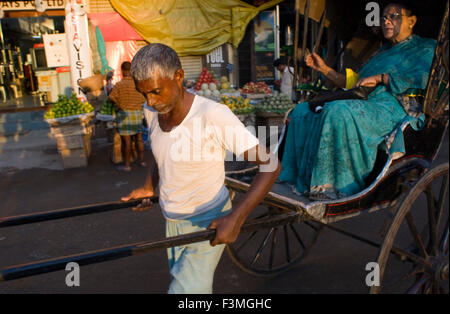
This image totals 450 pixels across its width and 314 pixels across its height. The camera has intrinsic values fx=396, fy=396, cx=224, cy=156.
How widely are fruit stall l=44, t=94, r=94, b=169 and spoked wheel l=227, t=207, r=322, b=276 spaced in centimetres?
396

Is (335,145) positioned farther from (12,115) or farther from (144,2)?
(12,115)

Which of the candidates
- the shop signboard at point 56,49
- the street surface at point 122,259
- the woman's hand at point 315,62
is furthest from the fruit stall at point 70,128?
the woman's hand at point 315,62

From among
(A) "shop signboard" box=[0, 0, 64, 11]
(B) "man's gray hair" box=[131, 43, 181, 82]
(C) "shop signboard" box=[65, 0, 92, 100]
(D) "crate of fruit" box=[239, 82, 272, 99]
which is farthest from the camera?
(A) "shop signboard" box=[0, 0, 64, 11]

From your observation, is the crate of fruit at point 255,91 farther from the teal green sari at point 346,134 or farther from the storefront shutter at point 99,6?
the teal green sari at point 346,134

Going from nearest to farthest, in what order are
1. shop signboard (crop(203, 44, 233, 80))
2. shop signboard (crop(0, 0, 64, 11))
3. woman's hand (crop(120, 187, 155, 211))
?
1. woman's hand (crop(120, 187, 155, 211))
2. shop signboard (crop(0, 0, 64, 11))
3. shop signboard (crop(203, 44, 233, 80))

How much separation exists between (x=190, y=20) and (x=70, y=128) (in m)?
4.34

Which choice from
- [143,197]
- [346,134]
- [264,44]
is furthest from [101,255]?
[264,44]

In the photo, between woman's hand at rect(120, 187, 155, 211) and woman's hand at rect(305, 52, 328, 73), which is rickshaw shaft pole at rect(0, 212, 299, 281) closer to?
woman's hand at rect(120, 187, 155, 211)

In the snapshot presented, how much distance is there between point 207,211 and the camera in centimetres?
181

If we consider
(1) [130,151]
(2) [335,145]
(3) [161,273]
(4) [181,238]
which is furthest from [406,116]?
(1) [130,151]

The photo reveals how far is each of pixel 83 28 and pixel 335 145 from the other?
272 inches

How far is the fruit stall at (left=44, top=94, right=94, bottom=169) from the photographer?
650 centimetres

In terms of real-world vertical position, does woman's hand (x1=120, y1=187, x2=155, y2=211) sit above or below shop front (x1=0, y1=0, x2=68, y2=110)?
below

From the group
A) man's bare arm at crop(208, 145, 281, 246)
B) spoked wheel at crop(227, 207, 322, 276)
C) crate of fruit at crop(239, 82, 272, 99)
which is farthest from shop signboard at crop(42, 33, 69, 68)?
man's bare arm at crop(208, 145, 281, 246)
